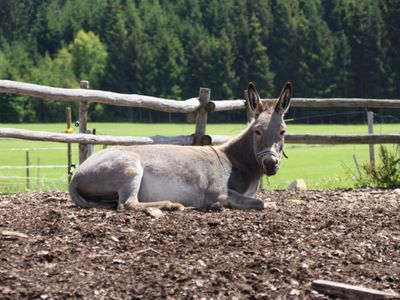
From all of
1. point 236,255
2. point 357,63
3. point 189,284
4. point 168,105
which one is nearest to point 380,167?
point 168,105

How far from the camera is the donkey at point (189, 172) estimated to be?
843 centimetres

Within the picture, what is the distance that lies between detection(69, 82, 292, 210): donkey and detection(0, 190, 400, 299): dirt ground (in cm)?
31

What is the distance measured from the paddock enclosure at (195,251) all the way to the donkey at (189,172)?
280 mm

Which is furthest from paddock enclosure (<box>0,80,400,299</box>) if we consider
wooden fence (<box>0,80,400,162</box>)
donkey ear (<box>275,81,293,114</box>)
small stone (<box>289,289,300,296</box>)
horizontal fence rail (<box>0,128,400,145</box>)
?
wooden fence (<box>0,80,400,162</box>)

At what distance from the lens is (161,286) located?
5.43 metres

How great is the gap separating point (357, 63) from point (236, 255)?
9849 cm

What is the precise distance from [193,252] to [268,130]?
2.87 m

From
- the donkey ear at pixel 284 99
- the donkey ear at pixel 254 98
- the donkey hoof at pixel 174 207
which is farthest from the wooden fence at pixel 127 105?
the donkey hoof at pixel 174 207

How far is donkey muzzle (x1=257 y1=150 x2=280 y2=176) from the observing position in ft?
28.9

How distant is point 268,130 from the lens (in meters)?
9.03

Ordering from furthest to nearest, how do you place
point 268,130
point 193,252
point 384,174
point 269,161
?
1. point 384,174
2. point 268,130
3. point 269,161
4. point 193,252

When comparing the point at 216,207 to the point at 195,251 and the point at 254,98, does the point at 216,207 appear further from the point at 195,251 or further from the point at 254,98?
the point at 195,251

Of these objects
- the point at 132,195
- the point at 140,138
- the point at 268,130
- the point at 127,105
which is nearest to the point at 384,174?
the point at 140,138

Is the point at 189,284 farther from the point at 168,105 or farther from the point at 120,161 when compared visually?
the point at 168,105
